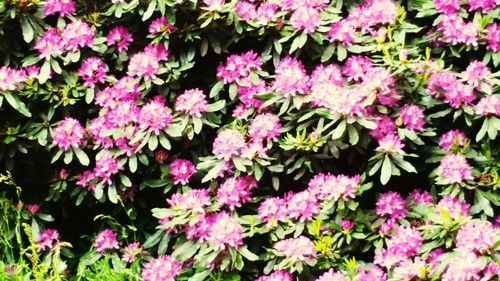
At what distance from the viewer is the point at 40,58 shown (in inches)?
140

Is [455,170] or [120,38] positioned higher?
[120,38]

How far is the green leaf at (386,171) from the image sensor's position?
3.06m

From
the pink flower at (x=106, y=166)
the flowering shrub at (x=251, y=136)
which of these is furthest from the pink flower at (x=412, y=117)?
the pink flower at (x=106, y=166)

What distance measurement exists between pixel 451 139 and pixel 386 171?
1.25 feet

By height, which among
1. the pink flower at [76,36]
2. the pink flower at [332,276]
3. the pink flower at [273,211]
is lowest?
the pink flower at [332,276]

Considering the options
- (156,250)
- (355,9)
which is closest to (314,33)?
(355,9)

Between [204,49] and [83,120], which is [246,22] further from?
[83,120]

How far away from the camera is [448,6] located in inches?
133

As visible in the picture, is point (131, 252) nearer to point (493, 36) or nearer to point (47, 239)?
point (47, 239)

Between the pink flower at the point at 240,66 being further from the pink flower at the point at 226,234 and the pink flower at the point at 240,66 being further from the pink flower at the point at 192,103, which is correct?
the pink flower at the point at 226,234


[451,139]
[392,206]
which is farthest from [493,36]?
[392,206]

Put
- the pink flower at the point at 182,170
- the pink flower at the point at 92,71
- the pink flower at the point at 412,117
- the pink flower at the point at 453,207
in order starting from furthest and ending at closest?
the pink flower at the point at 92,71 < the pink flower at the point at 182,170 < the pink flower at the point at 412,117 < the pink flower at the point at 453,207

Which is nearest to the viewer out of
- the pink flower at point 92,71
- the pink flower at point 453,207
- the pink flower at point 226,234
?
the pink flower at point 453,207

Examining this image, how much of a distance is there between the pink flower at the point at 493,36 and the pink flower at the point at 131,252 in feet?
6.35
